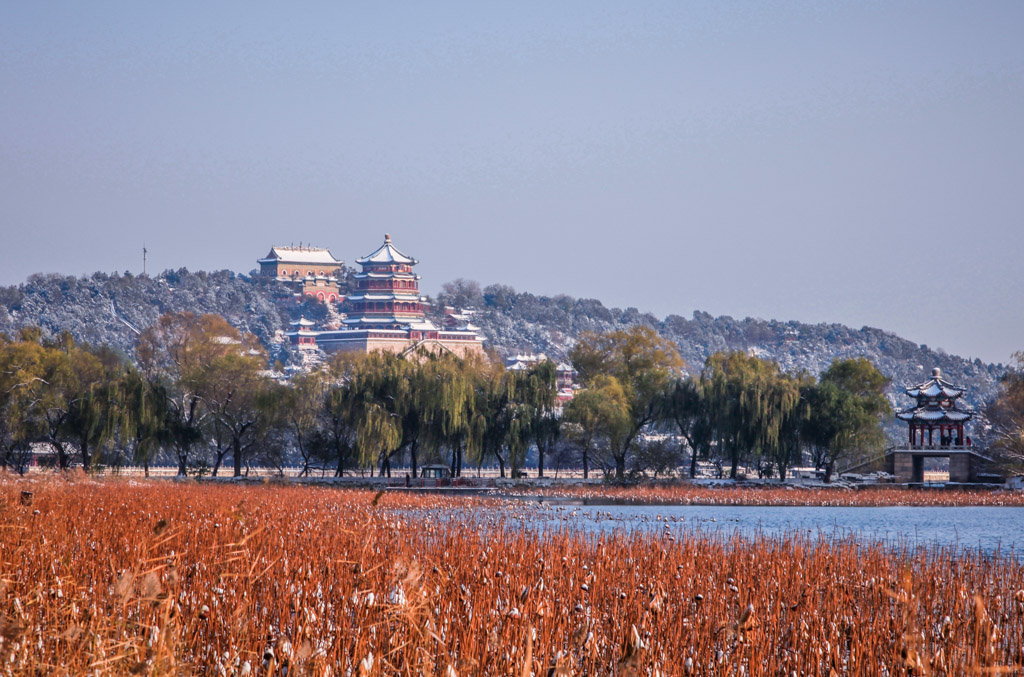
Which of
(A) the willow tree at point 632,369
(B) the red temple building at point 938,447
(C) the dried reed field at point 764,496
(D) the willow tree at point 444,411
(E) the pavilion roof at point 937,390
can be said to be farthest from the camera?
(E) the pavilion roof at point 937,390

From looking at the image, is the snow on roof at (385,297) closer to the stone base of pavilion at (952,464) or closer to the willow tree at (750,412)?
the willow tree at (750,412)

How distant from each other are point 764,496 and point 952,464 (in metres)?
11.1

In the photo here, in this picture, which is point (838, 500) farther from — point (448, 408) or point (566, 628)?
point (566, 628)

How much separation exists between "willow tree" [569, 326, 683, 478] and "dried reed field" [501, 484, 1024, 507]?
129 inches

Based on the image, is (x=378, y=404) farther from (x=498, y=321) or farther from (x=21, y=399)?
(x=498, y=321)

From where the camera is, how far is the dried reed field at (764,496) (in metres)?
31.6

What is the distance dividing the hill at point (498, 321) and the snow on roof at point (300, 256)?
11.8 feet

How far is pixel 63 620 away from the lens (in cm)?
720

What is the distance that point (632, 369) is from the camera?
45.0 m

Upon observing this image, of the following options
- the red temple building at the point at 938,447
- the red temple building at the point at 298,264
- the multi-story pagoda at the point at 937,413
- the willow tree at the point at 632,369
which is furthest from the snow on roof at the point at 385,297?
the multi-story pagoda at the point at 937,413

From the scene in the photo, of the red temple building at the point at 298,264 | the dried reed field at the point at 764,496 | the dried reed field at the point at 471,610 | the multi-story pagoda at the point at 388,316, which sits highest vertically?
the red temple building at the point at 298,264

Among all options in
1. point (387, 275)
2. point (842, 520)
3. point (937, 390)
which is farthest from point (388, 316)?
point (842, 520)

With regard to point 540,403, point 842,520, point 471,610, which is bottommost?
point 842,520

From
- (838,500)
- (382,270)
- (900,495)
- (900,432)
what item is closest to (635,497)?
(838,500)
